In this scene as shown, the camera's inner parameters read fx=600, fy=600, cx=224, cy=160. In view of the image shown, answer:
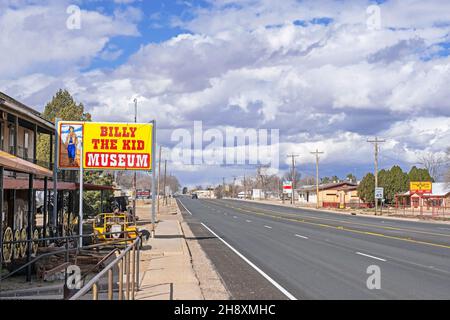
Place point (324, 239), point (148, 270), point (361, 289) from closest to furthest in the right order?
1. point (361, 289)
2. point (148, 270)
3. point (324, 239)

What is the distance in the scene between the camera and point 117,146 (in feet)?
84.4

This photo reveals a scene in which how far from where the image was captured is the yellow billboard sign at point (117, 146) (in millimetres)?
25422

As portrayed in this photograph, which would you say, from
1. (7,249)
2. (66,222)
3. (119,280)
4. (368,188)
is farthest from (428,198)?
(119,280)

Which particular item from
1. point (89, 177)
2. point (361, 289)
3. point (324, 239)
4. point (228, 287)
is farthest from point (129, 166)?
point (89, 177)

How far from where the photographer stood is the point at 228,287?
13.6 metres

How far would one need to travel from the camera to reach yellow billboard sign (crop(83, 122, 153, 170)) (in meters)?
25.4

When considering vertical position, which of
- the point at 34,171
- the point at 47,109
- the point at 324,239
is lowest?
the point at 324,239

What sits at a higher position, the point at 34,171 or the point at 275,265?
the point at 34,171

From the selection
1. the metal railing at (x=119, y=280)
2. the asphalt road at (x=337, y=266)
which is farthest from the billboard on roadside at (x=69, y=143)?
the metal railing at (x=119, y=280)

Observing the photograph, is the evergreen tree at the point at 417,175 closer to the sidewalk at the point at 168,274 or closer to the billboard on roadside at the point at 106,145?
the sidewalk at the point at 168,274

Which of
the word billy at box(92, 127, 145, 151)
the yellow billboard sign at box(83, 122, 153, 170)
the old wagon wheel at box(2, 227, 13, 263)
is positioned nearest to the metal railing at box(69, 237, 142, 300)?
the old wagon wheel at box(2, 227, 13, 263)

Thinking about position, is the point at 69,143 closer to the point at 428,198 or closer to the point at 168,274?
the point at 168,274
